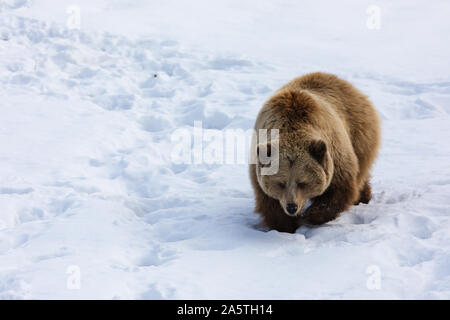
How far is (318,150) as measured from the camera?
4891 mm

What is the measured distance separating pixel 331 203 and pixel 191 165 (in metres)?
2.94

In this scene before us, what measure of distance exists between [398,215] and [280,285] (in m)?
2.07

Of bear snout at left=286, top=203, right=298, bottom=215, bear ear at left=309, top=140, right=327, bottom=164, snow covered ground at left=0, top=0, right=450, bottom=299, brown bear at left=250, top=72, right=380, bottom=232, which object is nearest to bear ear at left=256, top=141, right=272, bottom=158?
brown bear at left=250, top=72, right=380, bottom=232

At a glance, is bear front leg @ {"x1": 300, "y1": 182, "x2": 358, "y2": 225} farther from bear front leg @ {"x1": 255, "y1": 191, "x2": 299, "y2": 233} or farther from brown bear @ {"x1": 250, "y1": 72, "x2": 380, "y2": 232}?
bear front leg @ {"x1": 255, "y1": 191, "x2": 299, "y2": 233}

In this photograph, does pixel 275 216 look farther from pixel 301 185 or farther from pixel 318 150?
pixel 318 150

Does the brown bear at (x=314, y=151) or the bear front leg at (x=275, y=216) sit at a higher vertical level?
the brown bear at (x=314, y=151)

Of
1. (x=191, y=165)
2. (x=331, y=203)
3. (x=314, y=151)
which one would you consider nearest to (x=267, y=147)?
(x=314, y=151)

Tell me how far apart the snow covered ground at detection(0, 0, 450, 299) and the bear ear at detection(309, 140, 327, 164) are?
82 cm

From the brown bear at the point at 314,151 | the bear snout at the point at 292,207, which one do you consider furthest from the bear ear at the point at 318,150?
the bear snout at the point at 292,207

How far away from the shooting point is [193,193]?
6.84 m

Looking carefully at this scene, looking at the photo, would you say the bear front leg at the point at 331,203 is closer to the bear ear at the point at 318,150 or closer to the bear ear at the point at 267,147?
the bear ear at the point at 318,150

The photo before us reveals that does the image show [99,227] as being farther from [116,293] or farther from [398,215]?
[398,215]

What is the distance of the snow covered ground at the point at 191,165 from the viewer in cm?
432
